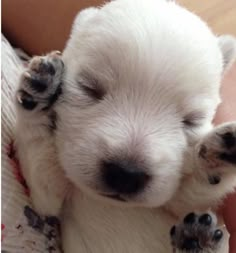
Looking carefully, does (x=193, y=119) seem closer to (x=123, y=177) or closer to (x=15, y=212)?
(x=123, y=177)

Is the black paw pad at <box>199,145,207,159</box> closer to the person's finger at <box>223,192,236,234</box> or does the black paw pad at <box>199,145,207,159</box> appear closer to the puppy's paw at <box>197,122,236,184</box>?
the puppy's paw at <box>197,122,236,184</box>

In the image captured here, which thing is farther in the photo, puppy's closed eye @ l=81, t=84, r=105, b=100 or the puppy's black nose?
puppy's closed eye @ l=81, t=84, r=105, b=100

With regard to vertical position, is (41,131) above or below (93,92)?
below

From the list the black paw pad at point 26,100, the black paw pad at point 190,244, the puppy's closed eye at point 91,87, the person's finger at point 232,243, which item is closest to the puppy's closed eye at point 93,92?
the puppy's closed eye at point 91,87

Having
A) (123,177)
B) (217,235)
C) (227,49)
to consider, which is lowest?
(217,235)

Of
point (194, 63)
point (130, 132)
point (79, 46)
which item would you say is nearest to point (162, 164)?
point (130, 132)

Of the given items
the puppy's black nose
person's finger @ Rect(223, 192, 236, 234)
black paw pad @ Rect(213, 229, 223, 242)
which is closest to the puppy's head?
the puppy's black nose

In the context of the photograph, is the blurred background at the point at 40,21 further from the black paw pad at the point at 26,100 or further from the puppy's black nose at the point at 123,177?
the puppy's black nose at the point at 123,177

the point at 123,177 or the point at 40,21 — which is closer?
the point at 123,177

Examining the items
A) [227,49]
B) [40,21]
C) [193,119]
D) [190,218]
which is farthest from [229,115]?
[40,21]
